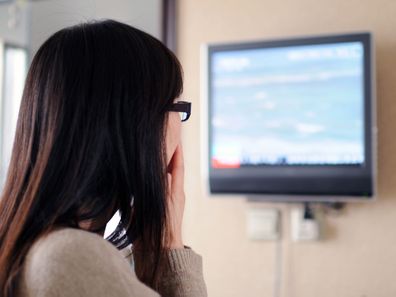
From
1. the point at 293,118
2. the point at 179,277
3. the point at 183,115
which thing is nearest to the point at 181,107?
the point at 183,115

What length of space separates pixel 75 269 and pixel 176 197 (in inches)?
16.9

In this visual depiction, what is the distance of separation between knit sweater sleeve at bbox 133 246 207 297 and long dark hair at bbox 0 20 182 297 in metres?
0.11

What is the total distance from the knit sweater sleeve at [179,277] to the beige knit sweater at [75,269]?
230 mm

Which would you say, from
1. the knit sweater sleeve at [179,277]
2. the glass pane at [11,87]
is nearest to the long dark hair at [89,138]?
the knit sweater sleeve at [179,277]

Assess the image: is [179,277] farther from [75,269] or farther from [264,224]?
[264,224]

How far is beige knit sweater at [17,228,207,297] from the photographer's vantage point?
0.84m

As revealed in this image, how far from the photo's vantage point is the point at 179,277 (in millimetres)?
1138

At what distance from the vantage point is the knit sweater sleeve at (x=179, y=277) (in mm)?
1127

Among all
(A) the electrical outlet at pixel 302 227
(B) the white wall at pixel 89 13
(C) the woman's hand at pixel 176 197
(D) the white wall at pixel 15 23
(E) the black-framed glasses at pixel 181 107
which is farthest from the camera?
(D) the white wall at pixel 15 23

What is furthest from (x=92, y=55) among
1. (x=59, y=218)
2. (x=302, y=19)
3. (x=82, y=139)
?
(x=302, y=19)

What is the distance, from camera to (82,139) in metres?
0.95

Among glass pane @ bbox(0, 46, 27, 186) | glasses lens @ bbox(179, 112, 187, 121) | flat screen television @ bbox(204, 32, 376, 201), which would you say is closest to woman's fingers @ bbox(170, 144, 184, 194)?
glasses lens @ bbox(179, 112, 187, 121)

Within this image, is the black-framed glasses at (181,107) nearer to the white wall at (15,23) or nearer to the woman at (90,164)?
the woman at (90,164)

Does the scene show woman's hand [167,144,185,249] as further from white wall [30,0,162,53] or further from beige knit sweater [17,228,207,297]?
white wall [30,0,162,53]
